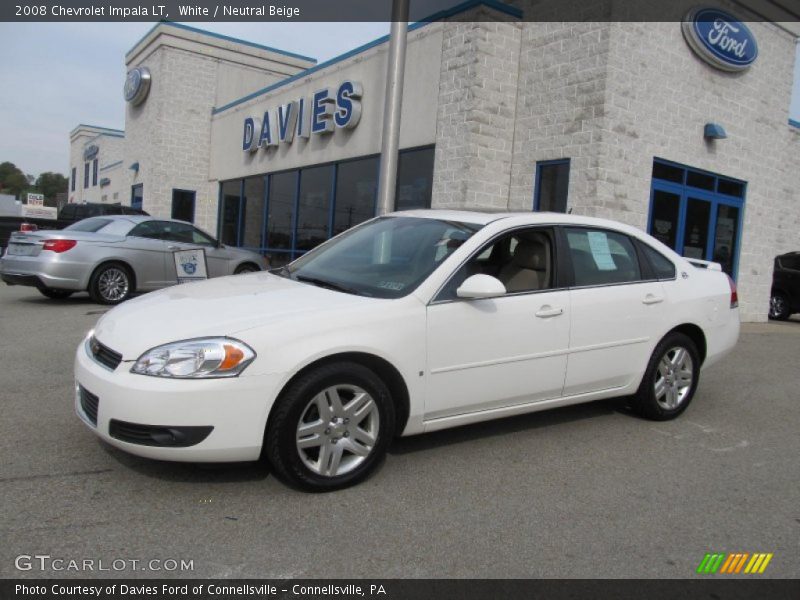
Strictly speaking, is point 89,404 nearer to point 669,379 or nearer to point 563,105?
point 669,379

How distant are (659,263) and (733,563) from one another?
273 centimetres

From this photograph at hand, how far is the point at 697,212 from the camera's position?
39.5ft

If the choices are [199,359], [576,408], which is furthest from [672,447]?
[199,359]

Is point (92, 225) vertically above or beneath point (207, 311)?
above

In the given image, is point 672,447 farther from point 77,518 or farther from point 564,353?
point 77,518

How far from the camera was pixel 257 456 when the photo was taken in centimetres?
339

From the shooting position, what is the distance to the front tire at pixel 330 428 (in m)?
3.37

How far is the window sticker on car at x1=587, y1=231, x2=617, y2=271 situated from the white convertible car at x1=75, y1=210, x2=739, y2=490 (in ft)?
0.04

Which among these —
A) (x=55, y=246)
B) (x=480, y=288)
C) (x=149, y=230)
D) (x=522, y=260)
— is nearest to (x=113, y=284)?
(x=55, y=246)

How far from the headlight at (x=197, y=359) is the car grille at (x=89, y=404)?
356 mm

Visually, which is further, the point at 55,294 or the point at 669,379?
the point at 55,294

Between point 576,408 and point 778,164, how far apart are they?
34.9 feet

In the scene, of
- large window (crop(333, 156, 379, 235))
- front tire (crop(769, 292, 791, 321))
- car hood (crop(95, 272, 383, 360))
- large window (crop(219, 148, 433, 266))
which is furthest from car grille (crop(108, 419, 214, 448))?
front tire (crop(769, 292, 791, 321))

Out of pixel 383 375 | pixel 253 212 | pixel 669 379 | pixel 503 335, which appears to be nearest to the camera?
pixel 383 375
